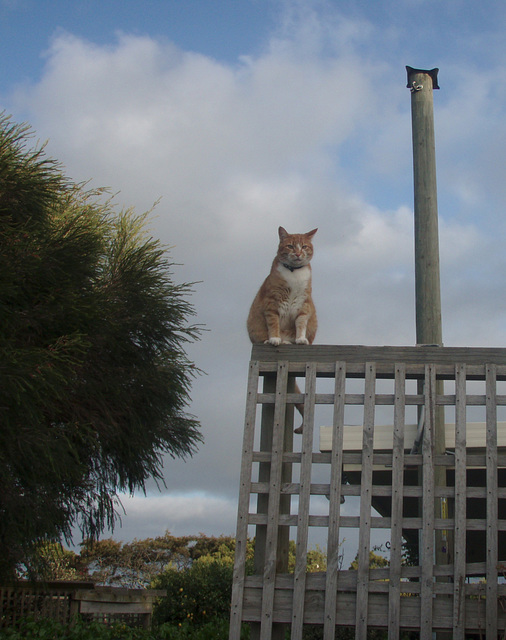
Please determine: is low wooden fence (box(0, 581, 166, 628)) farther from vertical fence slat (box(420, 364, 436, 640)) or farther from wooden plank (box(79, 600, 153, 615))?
vertical fence slat (box(420, 364, 436, 640))

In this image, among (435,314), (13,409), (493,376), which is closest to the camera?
(493,376)

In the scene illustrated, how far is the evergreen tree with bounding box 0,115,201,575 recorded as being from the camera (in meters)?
10.2

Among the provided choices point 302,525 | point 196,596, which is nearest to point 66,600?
point 196,596

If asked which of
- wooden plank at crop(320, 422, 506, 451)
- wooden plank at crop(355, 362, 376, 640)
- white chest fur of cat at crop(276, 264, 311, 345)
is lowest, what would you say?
wooden plank at crop(355, 362, 376, 640)

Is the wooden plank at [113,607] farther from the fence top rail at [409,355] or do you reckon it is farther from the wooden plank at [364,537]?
the fence top rail at [409,355]

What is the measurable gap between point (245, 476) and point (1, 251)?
281 inches

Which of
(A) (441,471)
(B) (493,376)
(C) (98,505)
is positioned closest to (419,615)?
(A) (441,471)

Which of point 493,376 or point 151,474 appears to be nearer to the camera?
point 493,376

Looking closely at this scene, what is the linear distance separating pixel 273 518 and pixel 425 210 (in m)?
4.31

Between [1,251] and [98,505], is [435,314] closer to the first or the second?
[1,251]

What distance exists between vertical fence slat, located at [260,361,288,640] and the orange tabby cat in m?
0.63

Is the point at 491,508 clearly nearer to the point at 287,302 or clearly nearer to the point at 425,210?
the point at 287,302

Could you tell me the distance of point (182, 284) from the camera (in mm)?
13727

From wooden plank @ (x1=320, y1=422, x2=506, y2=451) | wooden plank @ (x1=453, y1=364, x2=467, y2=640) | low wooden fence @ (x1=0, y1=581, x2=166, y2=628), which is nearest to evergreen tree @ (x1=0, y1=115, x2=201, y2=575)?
low wooden fence @ (x1=0, y1=581, x2=166, y2=628)
